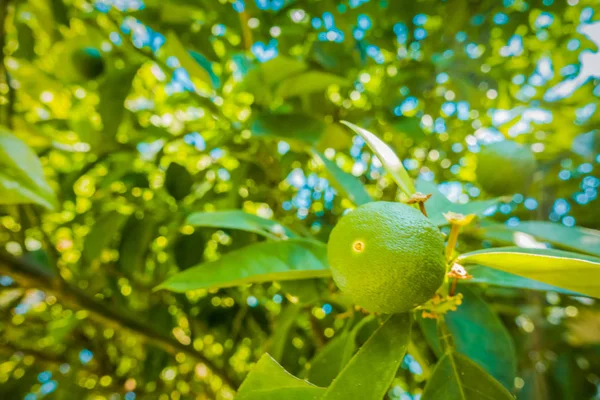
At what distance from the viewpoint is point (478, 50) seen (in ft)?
5.97

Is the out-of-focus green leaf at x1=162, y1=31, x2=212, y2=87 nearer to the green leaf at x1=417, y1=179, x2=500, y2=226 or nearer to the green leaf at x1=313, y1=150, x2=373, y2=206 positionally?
the green leaf at x1=313, y1=150, x2=373, y2=206

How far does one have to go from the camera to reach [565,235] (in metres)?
0.86

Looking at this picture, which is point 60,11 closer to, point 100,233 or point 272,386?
point 100,233

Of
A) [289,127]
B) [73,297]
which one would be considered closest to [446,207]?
[289,127]

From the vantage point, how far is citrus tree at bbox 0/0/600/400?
61 cm

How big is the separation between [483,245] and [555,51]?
2.72 ft

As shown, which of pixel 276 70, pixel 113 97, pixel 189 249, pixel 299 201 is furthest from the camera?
pixel 299 201

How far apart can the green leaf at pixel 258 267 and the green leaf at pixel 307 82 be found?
512mm

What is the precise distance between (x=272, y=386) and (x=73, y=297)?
83cm

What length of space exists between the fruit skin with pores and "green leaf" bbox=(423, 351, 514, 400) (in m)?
0.12

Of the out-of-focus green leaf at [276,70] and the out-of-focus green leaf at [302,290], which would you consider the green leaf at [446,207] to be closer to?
the out-of-focus green leaf at [302,290]

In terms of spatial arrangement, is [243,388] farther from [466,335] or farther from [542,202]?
[542,202]

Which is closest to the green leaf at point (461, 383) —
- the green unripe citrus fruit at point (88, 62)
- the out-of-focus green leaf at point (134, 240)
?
the out-of-focus green leaf at point (134, 240)

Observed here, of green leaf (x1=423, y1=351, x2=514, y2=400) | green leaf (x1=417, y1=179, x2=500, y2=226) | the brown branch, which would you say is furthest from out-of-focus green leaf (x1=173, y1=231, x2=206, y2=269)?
green leaf (x1=423, y1=351, x2=514, y2=400)
